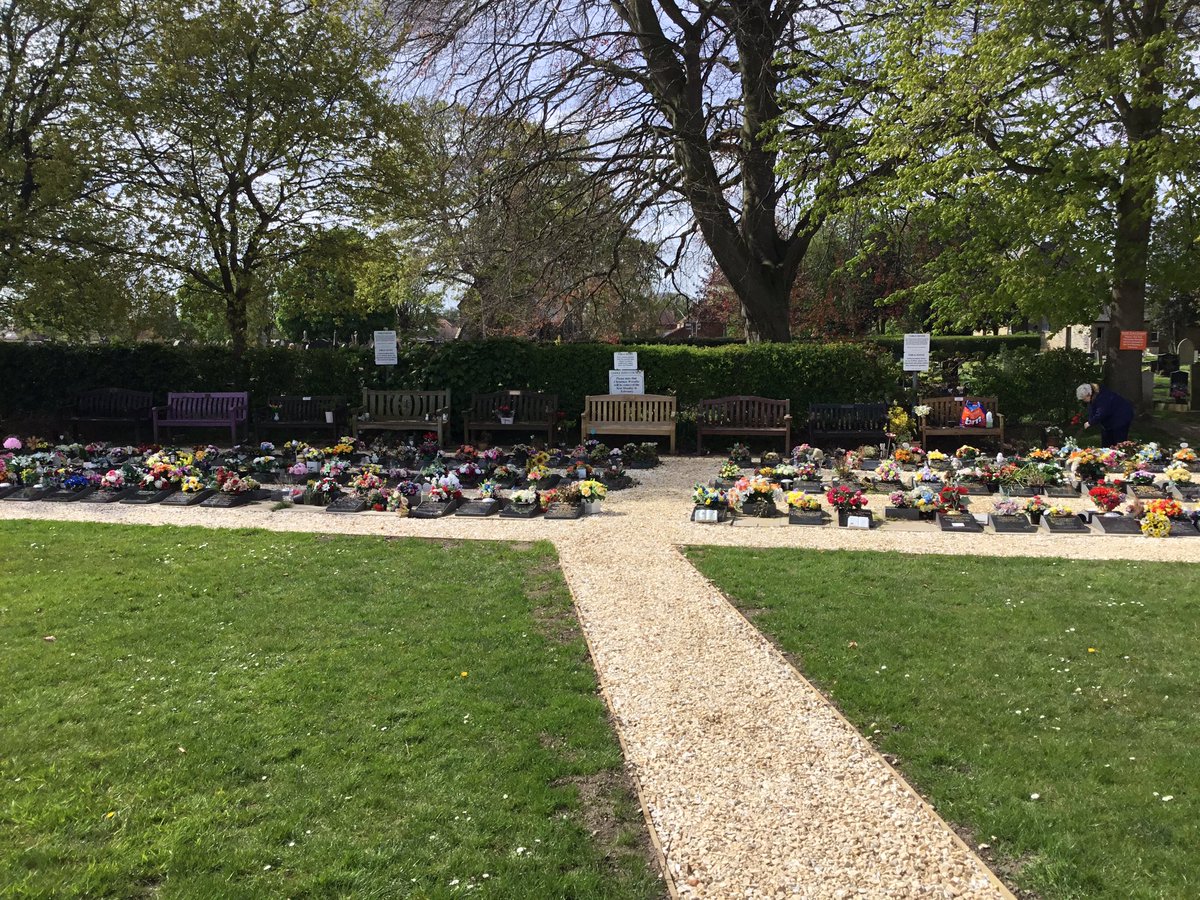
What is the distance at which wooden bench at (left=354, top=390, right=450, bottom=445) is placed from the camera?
13633 mm

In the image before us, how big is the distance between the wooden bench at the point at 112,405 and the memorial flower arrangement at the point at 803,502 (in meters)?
11.8

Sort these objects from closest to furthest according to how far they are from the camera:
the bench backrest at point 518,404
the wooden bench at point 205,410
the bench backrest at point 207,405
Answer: the bench backrest at point 518,404, the wooden bench at point 205,410, the bench backrest at point 207,405

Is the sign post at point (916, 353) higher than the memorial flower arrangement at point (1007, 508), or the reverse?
the sign post at point (916, 353)

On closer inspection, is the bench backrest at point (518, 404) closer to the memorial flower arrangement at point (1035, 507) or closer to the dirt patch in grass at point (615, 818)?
the memorial flower arrangement at point (1035, 507)

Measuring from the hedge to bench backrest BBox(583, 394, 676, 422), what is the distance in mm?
538

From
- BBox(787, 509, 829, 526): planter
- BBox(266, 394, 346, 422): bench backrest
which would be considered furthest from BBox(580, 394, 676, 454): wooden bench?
BBox(787, 509, 829, 526): planter

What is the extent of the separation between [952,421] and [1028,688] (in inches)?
369

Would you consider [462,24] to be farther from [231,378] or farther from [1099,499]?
[1099,499]

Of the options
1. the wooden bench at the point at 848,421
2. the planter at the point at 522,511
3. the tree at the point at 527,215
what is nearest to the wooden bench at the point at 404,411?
the tree at the point at 527,215

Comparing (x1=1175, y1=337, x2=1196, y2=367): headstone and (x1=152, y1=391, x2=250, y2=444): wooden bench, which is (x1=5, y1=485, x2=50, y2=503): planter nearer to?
(x1=152, y1=391, x2=250, y2=444): wooden bench

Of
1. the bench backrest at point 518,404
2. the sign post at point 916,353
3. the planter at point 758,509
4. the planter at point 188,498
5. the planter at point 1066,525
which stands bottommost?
the planter at point 1066,525

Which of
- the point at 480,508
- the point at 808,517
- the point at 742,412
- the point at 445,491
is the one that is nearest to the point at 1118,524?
the point at 808,517

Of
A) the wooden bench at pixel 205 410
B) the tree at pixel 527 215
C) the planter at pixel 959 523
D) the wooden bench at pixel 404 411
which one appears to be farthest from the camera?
the tree at pixel 527 215

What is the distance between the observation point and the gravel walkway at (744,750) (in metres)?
2.84
